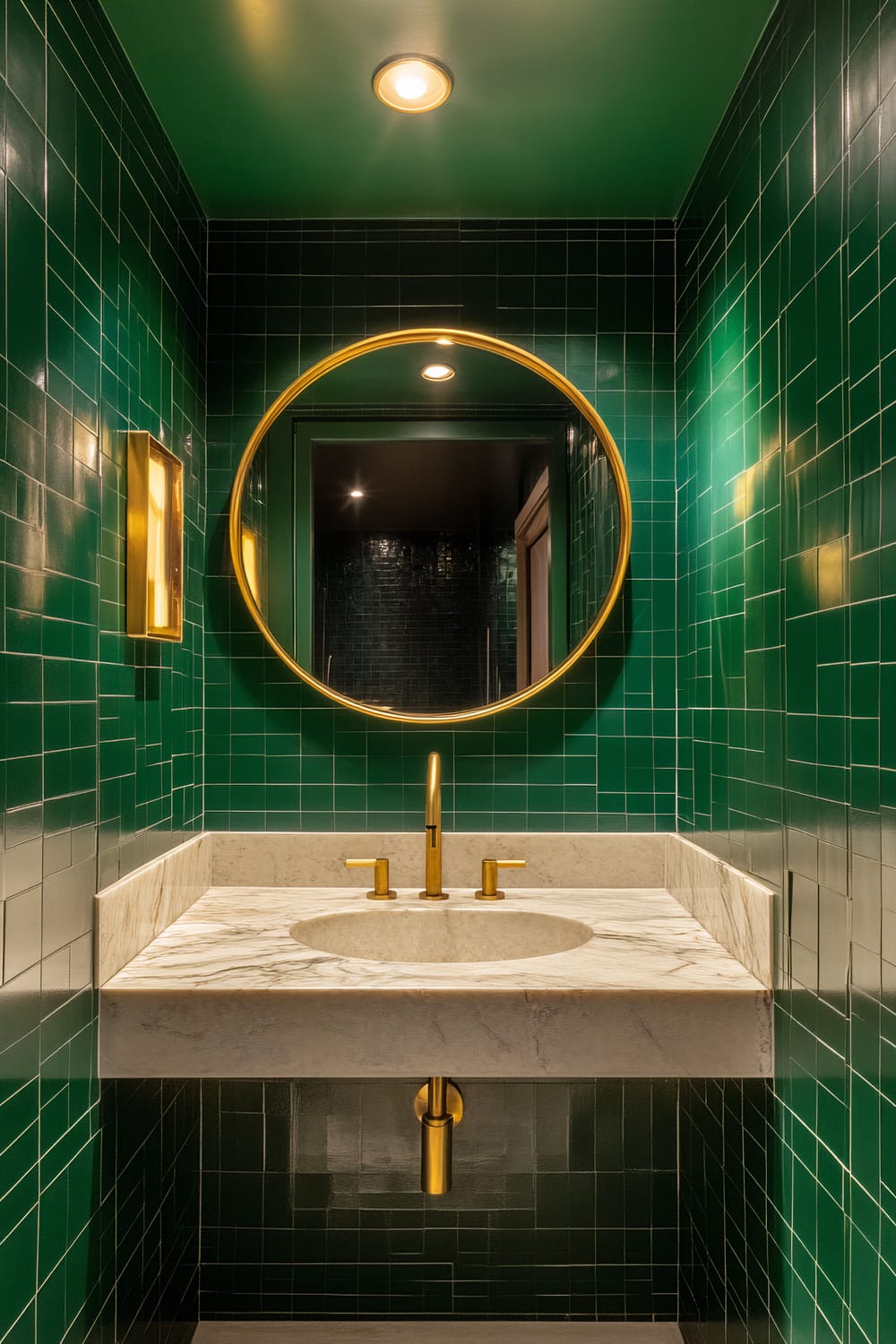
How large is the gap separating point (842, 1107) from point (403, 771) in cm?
110

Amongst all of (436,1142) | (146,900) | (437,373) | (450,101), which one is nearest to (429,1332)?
(436,1142)

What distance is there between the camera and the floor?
1.87 metres

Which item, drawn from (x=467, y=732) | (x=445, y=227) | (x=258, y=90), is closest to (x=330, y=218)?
(x=445, y=227)

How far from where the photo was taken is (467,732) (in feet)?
6.53

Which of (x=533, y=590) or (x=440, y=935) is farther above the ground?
(x=533, y=590)

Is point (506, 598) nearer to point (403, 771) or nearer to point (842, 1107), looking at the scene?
point (403, 771)

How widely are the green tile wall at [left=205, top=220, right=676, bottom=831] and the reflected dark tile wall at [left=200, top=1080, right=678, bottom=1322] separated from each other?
0.58 meters

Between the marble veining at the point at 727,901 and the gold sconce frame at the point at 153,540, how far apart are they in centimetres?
103

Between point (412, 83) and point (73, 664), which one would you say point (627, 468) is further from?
point (73, 664)

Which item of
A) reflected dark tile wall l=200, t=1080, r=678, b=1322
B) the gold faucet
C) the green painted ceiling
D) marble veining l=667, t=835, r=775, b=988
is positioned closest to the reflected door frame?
the gold faucet

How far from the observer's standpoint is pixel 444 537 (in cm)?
196

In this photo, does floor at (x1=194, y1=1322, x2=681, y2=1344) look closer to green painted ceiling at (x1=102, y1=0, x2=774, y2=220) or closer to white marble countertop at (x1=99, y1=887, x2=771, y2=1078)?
white marble countertop at (x1=99, y1=887, x2=771, y2=1078)

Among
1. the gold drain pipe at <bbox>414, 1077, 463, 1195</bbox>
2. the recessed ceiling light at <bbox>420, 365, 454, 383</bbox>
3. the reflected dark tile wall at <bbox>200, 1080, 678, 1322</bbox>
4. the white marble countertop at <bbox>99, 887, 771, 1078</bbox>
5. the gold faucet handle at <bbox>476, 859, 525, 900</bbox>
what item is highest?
the recessed ceiling light at <bbox>420, 365, 454, 383</bbox>

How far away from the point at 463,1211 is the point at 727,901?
0.94m
